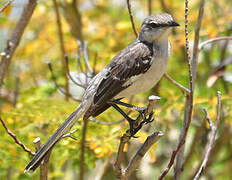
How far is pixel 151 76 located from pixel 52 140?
0.99 m

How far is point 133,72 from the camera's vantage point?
327 cm

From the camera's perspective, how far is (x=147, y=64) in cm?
324

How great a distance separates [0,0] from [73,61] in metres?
1.81

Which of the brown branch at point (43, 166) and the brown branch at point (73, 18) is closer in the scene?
the brown branch at point (43, 166)

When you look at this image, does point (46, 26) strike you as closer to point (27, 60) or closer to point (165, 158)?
point (27, 60)

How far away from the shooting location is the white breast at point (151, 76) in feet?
10.4

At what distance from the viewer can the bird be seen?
320cm

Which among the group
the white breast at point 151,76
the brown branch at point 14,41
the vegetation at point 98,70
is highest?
the brown branch at point 14,41

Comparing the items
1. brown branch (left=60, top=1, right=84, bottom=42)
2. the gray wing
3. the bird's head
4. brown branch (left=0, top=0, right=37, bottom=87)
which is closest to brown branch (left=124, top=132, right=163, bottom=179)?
the gray wing

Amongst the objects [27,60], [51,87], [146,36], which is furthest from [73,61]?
[146,36]

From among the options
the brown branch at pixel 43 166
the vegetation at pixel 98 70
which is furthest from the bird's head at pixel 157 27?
the brown branch at pixel 43 166

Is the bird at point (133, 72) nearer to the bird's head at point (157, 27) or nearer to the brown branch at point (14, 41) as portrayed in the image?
the bird's head at point (157, 27)

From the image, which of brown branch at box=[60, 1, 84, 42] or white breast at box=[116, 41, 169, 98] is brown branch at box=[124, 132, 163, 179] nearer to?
white breast at box=[116, 41, 169, 98]

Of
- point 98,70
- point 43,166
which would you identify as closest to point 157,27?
Result: point 98,70
